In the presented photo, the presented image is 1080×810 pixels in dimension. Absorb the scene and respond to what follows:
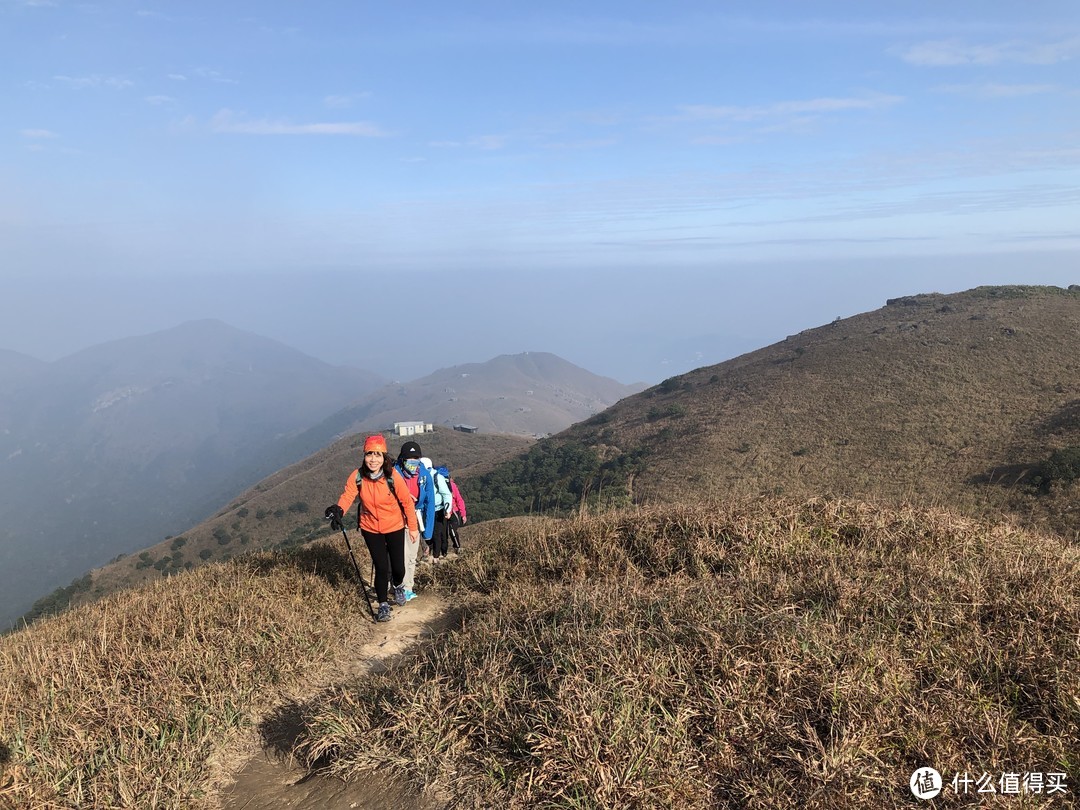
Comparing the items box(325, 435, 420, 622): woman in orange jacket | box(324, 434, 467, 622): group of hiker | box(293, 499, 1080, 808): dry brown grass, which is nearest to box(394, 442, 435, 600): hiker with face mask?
box(324, 434, 467, 622): group of hiker

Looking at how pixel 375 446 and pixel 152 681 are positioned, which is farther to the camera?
pixel 375 446

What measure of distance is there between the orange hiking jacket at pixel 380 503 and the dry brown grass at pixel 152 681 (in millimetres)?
814

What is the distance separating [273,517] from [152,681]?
228 ft

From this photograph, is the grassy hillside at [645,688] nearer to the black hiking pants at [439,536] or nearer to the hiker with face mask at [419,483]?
the hiker with face mask at [419,483]

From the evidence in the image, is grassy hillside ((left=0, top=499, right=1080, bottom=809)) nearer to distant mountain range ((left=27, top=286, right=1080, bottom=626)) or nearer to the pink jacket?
the pink jacket

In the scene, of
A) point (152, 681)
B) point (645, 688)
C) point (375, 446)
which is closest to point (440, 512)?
point (375, 446)

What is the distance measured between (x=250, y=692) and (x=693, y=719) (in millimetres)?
3089

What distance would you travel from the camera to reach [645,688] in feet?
10.6

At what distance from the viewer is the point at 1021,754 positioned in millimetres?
2707

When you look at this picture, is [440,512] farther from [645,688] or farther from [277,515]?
[277,515]

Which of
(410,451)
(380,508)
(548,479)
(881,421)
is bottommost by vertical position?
(548,479)

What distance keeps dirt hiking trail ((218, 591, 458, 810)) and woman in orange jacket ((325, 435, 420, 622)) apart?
1.16 m

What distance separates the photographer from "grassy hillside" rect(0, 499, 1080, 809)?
2.79 m

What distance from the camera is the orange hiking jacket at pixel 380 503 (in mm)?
6137
